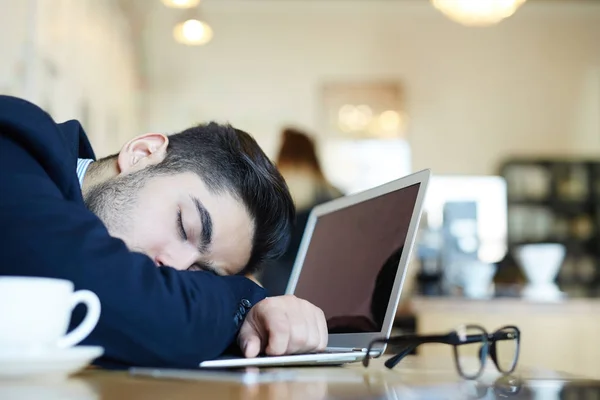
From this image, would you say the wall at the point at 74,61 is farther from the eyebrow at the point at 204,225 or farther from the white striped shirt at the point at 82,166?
the eyebrow at the point at 204,225

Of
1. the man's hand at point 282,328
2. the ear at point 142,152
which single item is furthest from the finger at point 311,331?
the ear at point 142,152

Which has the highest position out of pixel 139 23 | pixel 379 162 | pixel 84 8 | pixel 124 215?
pixel 139 23

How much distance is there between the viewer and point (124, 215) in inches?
36.5

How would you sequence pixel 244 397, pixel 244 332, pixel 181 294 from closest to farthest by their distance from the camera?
pixel 244 397 → pixel 181 294 → pixel 244 332

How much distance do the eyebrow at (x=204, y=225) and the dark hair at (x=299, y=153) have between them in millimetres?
2199

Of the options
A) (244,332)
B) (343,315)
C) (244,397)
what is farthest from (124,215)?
(244,397)

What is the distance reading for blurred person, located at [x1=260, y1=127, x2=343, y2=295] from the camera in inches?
107

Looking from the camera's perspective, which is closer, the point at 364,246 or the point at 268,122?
the point at 364,246

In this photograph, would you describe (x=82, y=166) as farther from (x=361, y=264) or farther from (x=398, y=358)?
(x=398, y=358)

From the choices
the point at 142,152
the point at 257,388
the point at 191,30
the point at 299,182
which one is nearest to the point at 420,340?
the point at 257,388

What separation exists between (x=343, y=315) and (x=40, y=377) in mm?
546

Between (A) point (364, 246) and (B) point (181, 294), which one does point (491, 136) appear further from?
(B) point (181, 294)

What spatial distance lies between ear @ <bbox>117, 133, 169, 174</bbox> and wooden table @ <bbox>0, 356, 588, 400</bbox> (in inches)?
15.7

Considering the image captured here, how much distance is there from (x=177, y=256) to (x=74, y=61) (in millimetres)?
2288
